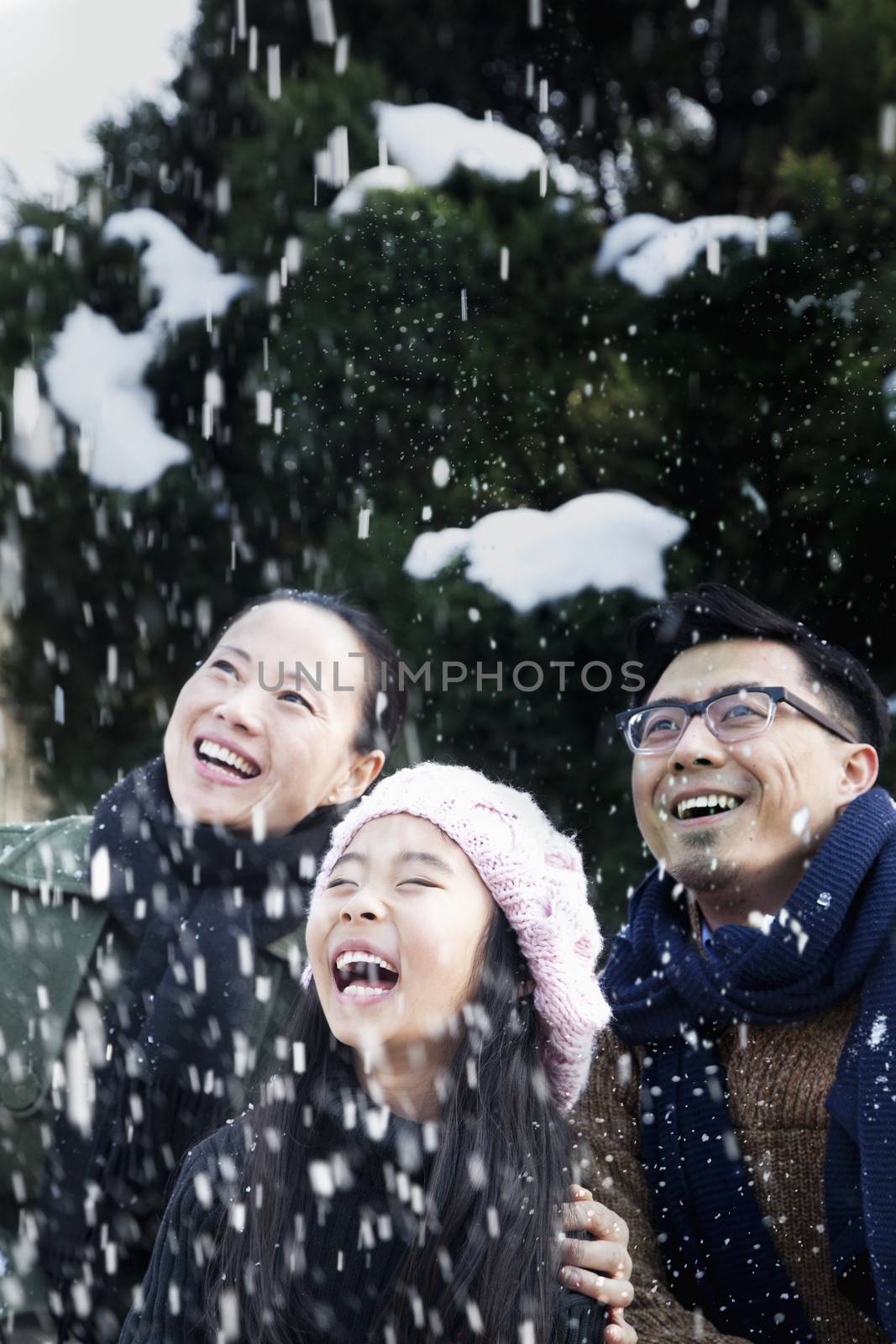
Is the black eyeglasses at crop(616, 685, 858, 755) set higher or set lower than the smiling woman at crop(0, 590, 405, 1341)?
higher

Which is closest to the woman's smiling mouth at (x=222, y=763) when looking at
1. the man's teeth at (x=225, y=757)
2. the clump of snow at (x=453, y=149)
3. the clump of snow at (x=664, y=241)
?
the man's teeth at (x=225, y=757)

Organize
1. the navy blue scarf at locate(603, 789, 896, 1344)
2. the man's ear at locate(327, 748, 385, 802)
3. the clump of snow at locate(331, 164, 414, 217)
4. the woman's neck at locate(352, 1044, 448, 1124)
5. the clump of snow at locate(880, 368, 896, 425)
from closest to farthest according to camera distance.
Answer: the woman's neck at locate(352, 1044, 448, 1124)
the navy blue scarf at locate(603, 789, 896, 1344)
the man's ear at locate(327, 748, 385, 802)
the clump of snow at locate(880, 368, 896, 425)
the clump of snow at locate(331, 164, 414, 217)

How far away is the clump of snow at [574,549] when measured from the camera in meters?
3.55

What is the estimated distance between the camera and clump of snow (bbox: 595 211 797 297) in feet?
12.5

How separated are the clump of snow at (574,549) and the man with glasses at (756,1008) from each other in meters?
0.71

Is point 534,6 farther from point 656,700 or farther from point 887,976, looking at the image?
point 887,976

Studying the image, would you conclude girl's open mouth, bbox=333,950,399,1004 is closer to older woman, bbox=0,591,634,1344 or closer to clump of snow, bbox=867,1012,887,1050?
older woman, bbox=0,591,634,1344

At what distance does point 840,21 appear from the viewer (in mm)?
4492

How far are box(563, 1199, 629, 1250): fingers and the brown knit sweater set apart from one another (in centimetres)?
34

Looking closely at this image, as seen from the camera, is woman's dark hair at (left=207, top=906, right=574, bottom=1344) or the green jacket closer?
woman's dark hair at (left=207, top=906, right=574, bottom=1344)

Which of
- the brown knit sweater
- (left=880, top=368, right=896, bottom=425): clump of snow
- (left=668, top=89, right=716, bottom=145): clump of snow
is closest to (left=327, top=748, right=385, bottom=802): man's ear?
the brown knit sweater

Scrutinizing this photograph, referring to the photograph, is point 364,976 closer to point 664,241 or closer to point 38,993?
point 38,993

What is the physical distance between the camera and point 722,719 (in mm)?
2695

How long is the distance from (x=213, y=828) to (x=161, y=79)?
3.73 metres
